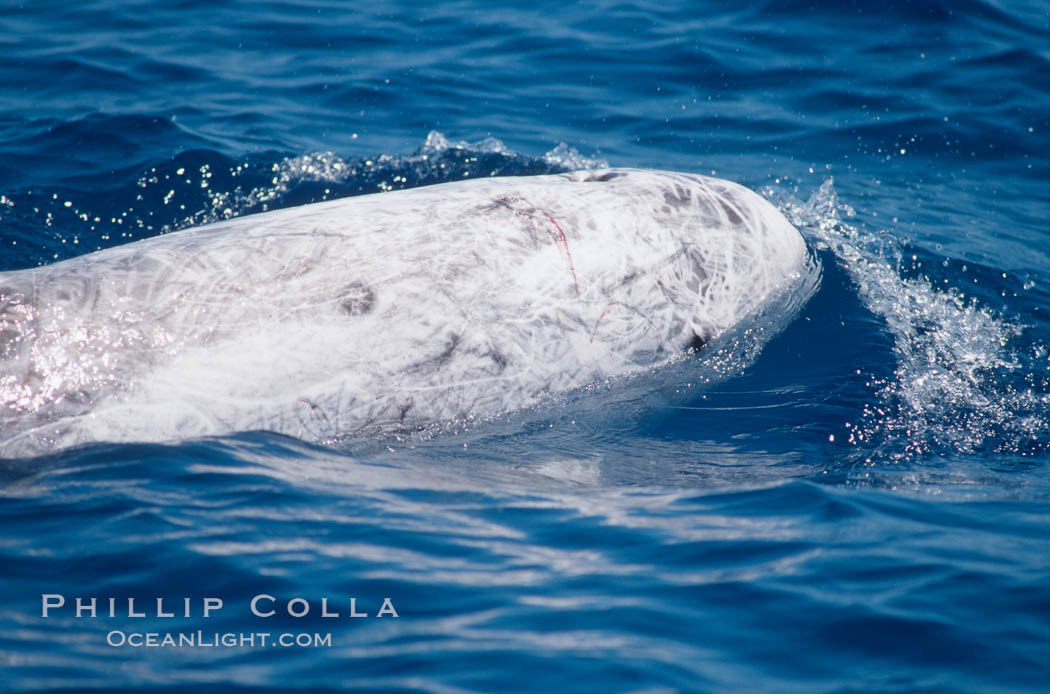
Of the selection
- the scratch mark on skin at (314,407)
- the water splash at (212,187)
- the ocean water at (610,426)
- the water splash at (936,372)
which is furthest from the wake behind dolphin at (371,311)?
the water splash at (212,187)

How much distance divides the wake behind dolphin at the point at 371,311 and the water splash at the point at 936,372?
3.70 ft

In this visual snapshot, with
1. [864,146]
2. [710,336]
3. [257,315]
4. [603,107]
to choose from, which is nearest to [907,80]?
[864,146]

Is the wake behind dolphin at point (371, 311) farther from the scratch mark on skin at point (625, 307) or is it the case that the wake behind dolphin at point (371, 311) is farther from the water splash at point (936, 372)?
the water splash at point (936, 372)

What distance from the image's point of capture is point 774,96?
1138cm

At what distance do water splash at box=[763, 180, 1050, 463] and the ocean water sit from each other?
1.3 inches

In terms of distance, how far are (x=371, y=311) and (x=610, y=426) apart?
151 cm

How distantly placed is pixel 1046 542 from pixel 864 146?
705 cm

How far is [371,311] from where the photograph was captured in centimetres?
519

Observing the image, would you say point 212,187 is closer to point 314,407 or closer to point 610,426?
point 314,407

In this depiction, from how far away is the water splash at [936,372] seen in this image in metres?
5.71

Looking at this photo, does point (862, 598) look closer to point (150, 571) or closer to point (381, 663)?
point (381, 663)

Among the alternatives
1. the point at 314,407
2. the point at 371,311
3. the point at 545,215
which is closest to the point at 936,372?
the point at 545,215

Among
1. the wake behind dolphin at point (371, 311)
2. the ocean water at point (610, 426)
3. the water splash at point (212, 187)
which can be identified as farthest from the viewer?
the water splash at point (212, 187)

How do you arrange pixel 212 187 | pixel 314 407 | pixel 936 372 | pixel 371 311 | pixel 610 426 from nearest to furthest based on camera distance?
pixel 314 407 < pixel 371 311 < pixel 610 426 < pixel 936 372 < pixel 212 187
